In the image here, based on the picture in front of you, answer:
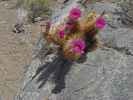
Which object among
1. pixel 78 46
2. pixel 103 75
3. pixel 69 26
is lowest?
pixel 103 75

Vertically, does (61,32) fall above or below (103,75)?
above

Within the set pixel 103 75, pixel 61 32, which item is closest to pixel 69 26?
pixel 61 32

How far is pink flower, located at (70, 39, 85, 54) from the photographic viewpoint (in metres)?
3.85

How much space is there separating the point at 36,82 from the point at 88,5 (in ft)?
4.54

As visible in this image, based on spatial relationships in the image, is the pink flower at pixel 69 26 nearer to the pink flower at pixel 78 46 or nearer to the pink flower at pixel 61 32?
the pink flower at pixel 61 32

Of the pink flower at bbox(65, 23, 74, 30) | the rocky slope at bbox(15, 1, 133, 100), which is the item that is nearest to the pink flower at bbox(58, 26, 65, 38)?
the pink flower at bbox(65, 23, 74, 30)

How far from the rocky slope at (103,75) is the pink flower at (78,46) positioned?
0.17 metres

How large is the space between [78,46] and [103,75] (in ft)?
1.24

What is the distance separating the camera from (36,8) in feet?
23.1

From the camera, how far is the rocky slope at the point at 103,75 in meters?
3.62

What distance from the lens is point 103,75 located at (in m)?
3.76

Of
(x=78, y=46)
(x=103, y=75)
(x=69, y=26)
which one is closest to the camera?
(x=103, y=75)

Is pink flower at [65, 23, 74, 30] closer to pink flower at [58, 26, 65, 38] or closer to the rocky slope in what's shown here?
pink flower at [58, 26, 65, 38]

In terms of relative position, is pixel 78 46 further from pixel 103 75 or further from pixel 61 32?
pixel 103 75
